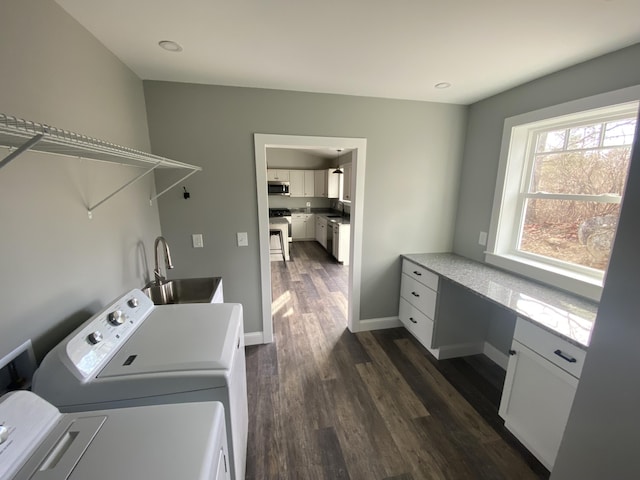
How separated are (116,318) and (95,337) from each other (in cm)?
15

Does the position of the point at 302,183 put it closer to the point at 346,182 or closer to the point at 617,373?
the point at 346,182

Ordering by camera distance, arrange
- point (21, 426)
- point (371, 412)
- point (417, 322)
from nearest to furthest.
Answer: point (21, 426), point (371, 412), point (417, 322)

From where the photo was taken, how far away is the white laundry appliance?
2.17 feet

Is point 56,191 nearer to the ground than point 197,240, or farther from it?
farther from it

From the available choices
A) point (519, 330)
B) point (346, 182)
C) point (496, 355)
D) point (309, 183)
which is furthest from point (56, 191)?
point (309, 183)

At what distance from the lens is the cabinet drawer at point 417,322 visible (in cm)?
251

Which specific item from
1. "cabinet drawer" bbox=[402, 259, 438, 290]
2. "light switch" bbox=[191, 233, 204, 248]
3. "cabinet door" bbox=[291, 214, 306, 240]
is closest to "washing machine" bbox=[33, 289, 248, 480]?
"light switch" bbox=[191, 233, 204, 248]

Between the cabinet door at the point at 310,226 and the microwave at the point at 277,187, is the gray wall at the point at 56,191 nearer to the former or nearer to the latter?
the microwave at the point at 277,187

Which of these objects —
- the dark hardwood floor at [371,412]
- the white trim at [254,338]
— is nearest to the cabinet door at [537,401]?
the dark hardwood floor at [371,412]

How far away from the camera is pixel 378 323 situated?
300 centimetres

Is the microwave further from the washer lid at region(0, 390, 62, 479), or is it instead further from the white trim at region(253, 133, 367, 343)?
the washer lid at region(0, 390, 62, 479)

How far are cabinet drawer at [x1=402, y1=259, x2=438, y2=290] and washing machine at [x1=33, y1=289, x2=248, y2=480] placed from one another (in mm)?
1817

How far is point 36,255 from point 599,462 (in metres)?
2.23

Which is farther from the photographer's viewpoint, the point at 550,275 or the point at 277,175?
the point at 277,175
